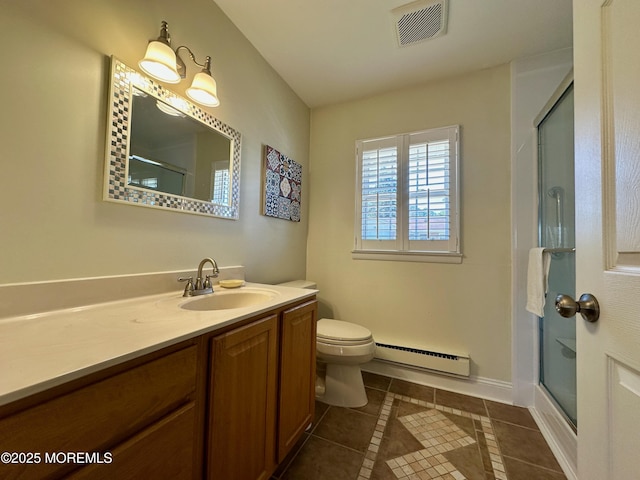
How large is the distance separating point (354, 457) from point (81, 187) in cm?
168

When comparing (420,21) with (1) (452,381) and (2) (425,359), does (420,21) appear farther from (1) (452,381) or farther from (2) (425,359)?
(1) (452,381)

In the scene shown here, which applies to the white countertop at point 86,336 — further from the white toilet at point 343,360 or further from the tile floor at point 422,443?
the tile floor at point 422,443

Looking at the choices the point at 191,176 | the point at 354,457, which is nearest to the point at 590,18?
the point at 191,176

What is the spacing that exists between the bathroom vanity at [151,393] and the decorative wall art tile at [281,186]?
954mm

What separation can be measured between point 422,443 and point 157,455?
1324 millimetres

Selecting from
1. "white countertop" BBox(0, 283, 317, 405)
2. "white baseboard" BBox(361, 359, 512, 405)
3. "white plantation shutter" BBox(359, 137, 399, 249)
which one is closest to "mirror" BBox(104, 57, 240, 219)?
"white countertop" BBox(0, 283, 317, 405)

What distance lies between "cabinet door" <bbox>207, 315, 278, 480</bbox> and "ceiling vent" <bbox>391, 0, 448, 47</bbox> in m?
1.80

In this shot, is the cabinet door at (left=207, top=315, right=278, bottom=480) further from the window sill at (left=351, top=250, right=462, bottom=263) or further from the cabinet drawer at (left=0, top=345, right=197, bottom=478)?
the window sill at (left=351, top=250, right=462, bottom=263)

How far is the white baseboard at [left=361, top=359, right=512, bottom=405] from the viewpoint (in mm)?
1747

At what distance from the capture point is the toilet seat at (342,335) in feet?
5.25

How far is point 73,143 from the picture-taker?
0.88m

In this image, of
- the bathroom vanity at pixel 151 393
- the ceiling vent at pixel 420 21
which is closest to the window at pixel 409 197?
the ceiling vent at pixel 420 21

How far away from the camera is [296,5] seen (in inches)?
56.1

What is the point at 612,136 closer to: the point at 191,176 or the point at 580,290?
the point at 580,290
